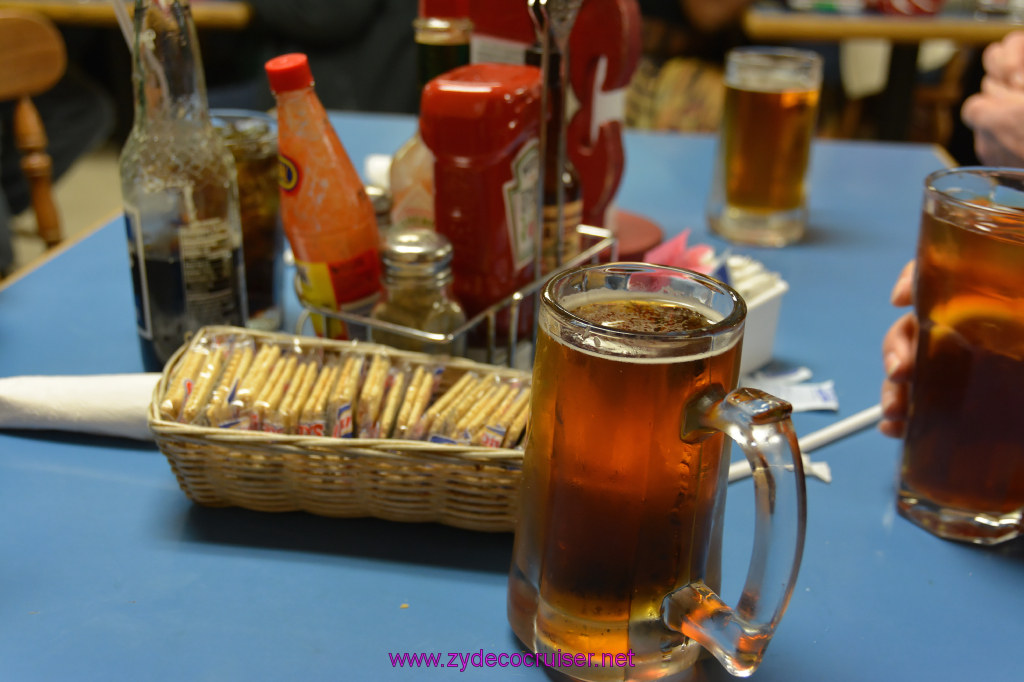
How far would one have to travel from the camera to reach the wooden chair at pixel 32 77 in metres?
1.24

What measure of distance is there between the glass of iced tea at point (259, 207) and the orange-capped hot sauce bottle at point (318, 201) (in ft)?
0.31

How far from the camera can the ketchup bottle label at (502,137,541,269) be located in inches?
27.7

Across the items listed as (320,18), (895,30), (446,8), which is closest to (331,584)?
(446,8)

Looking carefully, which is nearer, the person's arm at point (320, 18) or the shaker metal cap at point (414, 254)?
the shaker metal cap at point (414, 254)

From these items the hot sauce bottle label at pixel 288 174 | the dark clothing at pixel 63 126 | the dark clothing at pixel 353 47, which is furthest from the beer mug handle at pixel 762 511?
the dark clothing at pixel 353 47

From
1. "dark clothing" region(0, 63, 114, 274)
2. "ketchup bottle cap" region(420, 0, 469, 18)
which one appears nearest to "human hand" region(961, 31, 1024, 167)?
"ketchup bottle cap" region(420, 0, 469, 18)

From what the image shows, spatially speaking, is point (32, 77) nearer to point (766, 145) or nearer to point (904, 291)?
point (766, 145)

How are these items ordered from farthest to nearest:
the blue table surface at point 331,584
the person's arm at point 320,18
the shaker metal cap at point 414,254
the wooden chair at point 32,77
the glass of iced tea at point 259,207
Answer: the person's arm at point 320,18 < the wooden chair at point 32,77 < the glass of iced tea at point 259,207 < the shaker metal cap at point 414,254 < the blue table surface at point 331,584

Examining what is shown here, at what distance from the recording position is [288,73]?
0.66 meters

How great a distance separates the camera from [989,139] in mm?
817

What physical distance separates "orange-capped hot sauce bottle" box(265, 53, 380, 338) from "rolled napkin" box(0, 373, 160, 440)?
0.15 m

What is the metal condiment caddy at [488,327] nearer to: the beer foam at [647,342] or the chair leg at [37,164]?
the beer foam at [647,342]

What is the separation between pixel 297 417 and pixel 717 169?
0.73 metres

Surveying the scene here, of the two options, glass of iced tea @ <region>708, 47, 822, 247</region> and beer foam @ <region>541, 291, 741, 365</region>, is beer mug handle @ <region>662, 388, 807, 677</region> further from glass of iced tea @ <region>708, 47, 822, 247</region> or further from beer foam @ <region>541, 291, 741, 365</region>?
glass of iced tea @ <region>708, 47, 822, 247</region>
